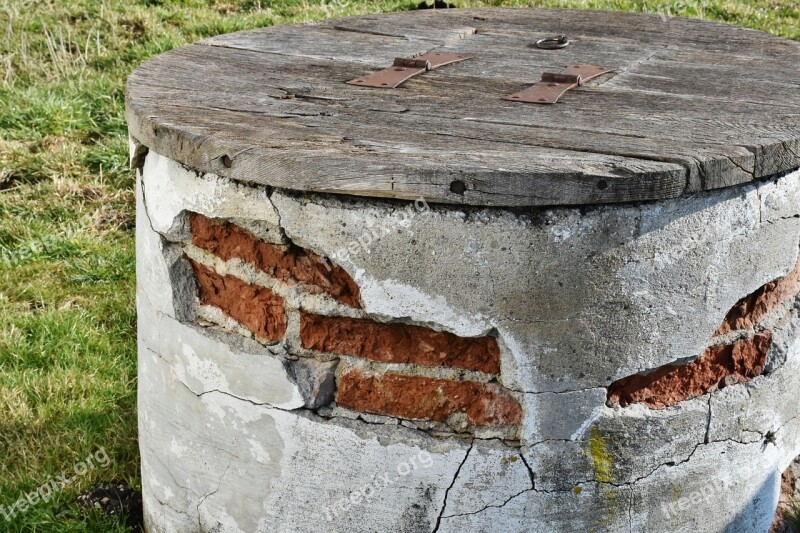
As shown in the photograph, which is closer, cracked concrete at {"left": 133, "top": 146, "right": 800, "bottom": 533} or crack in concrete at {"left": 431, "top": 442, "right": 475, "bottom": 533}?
cracked concrete at {"left": 133, "top": 146, "right": 800, "bottom": 533}

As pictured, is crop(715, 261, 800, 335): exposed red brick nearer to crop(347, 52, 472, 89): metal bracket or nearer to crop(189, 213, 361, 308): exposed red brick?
crop(189, 213, 361, 308): exposed red brick

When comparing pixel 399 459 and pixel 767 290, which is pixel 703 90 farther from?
pixel 399 459

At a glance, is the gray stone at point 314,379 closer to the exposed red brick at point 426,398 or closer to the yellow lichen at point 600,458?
the exposed red brick at point 426,398

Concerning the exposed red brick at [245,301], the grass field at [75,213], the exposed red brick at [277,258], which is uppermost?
the exposed red brick at [277,258]

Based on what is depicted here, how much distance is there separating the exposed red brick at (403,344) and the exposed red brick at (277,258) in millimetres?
59

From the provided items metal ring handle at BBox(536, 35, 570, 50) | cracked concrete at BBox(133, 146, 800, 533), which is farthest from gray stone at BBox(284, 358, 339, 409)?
metal ring handle at BBox(536, 35, 570, 50)

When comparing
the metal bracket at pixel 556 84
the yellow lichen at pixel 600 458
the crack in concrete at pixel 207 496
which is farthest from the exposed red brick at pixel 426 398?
the metal bracket at pixel 556 84

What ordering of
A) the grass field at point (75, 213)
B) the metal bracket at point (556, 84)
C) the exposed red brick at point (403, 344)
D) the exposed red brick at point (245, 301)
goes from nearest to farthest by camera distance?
the exposed red brick at point (403, 344) < the exposed red brick at point (245, 301) < the metal bracket at point (556, 84) < the grass field at point (75, 213)

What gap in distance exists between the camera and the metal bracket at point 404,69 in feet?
8.16

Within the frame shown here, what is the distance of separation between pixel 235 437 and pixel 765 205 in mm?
1179

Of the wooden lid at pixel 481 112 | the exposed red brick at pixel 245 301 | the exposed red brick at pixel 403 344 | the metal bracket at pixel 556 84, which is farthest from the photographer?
the metal bracket at pixel 556 84

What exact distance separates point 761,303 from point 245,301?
1.09 m

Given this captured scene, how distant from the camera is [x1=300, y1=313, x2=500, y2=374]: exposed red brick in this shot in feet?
6.26

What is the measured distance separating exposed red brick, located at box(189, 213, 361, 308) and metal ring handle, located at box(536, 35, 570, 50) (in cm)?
131
